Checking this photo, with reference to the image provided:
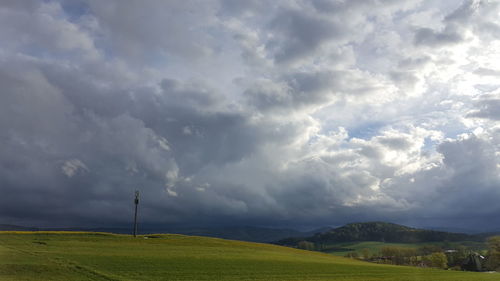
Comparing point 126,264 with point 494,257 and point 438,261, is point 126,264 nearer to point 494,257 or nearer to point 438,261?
point 494,257

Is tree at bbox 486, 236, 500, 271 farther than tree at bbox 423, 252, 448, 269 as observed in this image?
No

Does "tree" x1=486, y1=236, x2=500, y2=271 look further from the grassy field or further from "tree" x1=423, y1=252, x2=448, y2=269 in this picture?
the grassy field

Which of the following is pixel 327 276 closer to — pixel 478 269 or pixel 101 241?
pixel 101 241

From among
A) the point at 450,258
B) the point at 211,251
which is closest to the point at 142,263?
the point at 211,251

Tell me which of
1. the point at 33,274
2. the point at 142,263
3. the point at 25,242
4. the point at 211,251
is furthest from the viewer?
the point at 211,251

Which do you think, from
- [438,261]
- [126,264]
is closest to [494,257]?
[438,261]

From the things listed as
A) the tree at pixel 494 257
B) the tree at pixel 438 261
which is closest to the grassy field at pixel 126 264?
the tree at pixel 494 257

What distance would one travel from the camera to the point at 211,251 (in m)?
73.4

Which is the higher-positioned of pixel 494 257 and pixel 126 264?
pixel 126 264

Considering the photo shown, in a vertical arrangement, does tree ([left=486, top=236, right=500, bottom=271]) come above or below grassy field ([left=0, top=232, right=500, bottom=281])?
below

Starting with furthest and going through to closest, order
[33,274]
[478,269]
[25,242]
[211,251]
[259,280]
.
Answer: [478,269]
[211,251]
[25,242]
[259,280]
[33,274]

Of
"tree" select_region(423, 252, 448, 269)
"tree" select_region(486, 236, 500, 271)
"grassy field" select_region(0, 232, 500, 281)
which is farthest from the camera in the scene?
"tree" select_region(423, 252, 448, 269)

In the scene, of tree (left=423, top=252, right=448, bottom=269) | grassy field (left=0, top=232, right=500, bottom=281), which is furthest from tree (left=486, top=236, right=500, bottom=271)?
grassy field (left=0, top=232, right=500, bottom=281)

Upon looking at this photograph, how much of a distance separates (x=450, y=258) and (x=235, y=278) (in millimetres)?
167280
